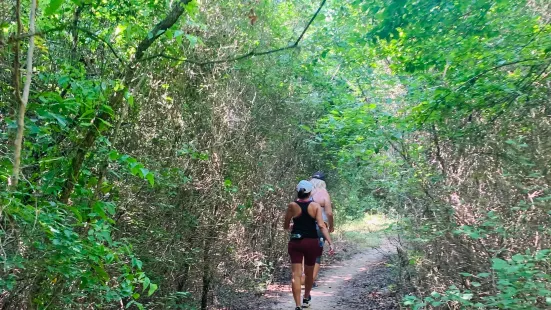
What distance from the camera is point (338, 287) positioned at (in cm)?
1004

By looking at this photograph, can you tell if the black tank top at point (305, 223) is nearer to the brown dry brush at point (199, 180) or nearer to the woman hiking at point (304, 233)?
the woman hiking at point (304, 233)

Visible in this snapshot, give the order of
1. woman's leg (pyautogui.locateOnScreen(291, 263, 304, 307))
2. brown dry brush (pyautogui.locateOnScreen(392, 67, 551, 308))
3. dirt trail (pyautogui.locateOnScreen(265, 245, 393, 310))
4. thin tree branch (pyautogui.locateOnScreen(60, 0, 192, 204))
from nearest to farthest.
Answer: thin tree branch (pyautogui.locateOnScreen(60, 0, 192, 204)) < brown dry brush (pyautogui.locateOnScreen(392, 67, 551, 308)) < woman's leg (pyautogui.locateOnScreen(291, 263, 304, 307)) < dirt trail (pyautogui.locateOnScreen(265, 245, 393, 310))

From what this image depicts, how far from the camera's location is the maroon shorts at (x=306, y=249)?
6680mm

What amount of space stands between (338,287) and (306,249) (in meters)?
3.84

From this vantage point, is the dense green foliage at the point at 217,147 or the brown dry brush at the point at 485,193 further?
the brown dry brush at the point at 485,193

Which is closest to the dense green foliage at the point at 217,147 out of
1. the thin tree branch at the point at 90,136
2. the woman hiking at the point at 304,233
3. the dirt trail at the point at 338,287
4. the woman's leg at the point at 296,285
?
the thin tree branch at the point at 90,136

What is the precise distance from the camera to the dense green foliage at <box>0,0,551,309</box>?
3.34 m

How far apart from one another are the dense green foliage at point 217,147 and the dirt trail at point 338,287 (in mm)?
907

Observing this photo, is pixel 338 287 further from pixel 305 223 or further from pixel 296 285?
pixel 305 223

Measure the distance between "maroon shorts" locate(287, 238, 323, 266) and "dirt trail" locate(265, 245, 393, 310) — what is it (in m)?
1.25

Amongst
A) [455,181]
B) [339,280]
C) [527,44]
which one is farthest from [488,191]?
[339,280]

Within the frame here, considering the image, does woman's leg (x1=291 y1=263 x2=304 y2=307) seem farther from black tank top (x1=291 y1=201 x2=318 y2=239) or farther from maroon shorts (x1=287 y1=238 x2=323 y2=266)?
black tank top (x1=291 y1=201 x2=318 y2=239)

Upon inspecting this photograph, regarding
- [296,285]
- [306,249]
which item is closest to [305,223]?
[306,249]

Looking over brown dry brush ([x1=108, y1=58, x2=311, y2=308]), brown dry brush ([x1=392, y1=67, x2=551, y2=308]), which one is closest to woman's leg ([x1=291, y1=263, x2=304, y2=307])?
brown dry brush ([x1=108, y1=58, x2=311, y2=308])
